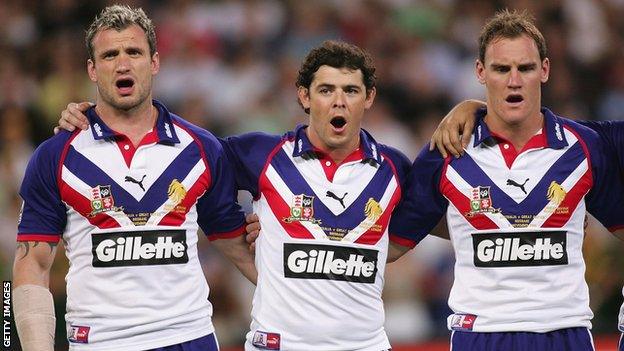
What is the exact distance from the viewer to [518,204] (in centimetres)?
643

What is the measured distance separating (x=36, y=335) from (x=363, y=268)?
1.63 meters

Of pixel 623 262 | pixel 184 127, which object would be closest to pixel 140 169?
pixel 184 127

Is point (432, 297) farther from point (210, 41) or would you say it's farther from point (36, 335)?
point (36, 335)

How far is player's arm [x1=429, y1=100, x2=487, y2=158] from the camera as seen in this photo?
260 inches

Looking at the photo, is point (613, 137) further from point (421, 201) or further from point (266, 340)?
point (266, 340)

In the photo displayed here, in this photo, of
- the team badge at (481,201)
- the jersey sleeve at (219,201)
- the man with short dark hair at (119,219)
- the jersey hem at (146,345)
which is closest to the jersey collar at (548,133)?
the team badge at (481,201)

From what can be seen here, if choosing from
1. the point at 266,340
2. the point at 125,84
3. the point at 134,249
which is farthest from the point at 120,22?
the point at 266,340

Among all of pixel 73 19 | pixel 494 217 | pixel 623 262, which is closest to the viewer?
pixel 494 217

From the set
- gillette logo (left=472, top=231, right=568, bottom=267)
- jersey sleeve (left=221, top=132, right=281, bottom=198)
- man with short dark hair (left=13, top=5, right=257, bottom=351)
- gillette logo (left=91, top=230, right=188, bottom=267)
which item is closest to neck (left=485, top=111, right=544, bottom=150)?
gillette logo (left=472, top=231, right=568, bottom=267)

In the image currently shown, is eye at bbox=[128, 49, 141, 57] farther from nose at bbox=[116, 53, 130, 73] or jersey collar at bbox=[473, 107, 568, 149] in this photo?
jersey collar at bbox=[473, 107, 568, 149]

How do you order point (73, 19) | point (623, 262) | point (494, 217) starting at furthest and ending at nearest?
point (73, 19), point (623, 262), point (494, 217)

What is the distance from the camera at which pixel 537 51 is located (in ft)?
21.4

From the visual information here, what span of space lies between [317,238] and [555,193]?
3.99 ft

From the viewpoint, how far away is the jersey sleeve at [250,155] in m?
6.67
